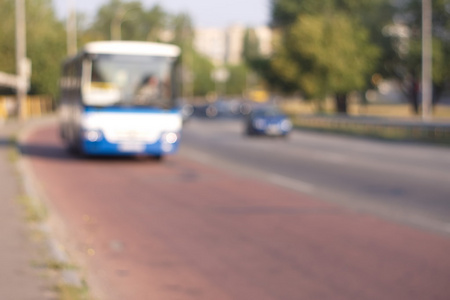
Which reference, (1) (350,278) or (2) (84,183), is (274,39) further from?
(1) (350,278)

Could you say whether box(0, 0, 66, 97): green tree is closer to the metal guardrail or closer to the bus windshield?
the metal guardrail

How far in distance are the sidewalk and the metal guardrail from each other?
2248 cm

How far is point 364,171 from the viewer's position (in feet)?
62.0

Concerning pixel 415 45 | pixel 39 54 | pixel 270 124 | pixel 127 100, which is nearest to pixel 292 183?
pixel 127 100

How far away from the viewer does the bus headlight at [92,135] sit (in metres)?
20.6

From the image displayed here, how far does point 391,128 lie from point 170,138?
64.8 ft

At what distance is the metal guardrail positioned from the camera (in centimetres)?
3322

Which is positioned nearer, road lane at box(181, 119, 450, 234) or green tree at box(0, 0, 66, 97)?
road lane at box(181, 119, 450, 234)

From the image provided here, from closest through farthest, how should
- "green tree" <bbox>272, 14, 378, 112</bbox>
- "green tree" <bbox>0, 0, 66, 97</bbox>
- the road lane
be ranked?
the road lane
"green tree" <bbox>272, 14, 378, 112</bbox>
"green tree" <bbox>0, 0, 66, 97</bbox>

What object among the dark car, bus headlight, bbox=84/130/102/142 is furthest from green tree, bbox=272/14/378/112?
bus headlight, bbox=84/130/102/142

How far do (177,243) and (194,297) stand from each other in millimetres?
2538

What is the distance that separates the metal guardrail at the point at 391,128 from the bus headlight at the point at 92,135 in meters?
14.7

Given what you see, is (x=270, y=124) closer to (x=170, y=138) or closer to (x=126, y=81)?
(x=170, y=138)

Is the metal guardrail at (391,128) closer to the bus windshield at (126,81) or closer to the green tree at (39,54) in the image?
the bus windshield at (126,81)
